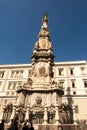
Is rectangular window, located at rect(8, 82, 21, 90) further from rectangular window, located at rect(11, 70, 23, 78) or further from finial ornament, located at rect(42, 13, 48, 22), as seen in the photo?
finial ornament, located at rect(42, 13, 48, 22)

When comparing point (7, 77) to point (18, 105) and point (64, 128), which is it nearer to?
point (18, 105)

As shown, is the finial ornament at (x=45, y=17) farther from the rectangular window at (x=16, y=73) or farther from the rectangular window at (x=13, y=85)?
the rectangular window at (x=16, y=73)

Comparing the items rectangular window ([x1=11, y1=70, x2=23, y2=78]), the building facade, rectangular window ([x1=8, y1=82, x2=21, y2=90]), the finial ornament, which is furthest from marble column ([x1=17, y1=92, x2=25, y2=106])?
rectangular window ([x1=11, y1=70, x2=23, y2=78])

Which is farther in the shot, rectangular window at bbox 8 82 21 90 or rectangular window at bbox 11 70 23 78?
rectangular window at bbox 11 70 23 78

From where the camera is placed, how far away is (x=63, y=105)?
14273mm

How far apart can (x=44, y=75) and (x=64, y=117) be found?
5.63m

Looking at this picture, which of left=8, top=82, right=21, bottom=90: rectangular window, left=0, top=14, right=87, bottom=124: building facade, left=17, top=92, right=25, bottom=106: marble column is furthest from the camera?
left=8, top=82, right=21, bottom=90: rectangular window

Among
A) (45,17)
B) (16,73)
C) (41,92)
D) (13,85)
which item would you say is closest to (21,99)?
(41,92)

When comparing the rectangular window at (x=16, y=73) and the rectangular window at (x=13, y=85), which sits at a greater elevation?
the rectangular window at (x=16, y=73)

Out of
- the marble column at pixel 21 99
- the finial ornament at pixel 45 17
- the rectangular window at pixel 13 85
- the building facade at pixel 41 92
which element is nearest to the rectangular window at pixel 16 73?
the rectangular window at pixel 13 85

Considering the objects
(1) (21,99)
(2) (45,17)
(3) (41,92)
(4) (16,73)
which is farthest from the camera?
(4) (16,73)

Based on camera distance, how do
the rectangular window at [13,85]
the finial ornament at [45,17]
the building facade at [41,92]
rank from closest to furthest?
the building facade at [41,92] → the finial ornament at [45,17] → the rectangular window at [13,85]

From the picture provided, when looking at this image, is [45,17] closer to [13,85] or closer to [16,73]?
[13,85]

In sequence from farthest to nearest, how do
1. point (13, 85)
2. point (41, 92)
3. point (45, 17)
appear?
point (13, 85) → point (45, 17) → point (41, 92)
